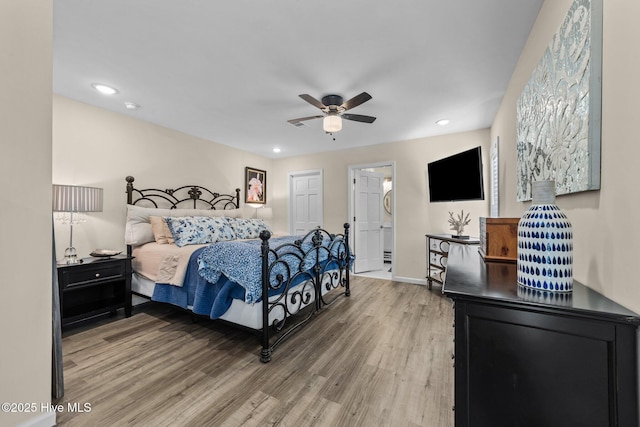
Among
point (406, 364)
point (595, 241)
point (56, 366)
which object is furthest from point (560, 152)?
point (56, 366)

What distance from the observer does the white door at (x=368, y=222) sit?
16.5 feet

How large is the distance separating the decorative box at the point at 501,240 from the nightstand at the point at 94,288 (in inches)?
135

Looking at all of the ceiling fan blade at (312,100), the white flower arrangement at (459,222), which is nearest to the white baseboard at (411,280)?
the white flower arrangement at (459,222)

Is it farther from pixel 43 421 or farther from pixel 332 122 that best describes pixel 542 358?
pixel 332 122

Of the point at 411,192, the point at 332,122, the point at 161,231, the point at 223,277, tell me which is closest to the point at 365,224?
the point at 411,192

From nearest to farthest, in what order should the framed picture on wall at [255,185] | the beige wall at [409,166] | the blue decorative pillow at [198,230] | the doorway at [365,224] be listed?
the beige wall at [409,166]
the blue decorative pillow at [198,230]
the doorway at [365,224]
the framed picture on wall at [255,185]

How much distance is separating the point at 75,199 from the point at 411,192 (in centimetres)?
440

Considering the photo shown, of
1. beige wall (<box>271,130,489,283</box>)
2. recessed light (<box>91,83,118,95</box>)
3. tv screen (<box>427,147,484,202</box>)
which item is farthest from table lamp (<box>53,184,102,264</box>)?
tv screen (<box>427,147,484,202</box>)

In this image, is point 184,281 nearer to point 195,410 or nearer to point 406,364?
point 195,410

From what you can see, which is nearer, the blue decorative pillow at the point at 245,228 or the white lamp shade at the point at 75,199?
the white lamp shade at the point at 75,199

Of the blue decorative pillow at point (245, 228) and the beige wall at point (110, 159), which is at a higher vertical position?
the beige wall at point (110, 159)

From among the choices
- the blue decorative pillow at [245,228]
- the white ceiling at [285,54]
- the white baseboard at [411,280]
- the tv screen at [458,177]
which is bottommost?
the white baseboard at [411,280]

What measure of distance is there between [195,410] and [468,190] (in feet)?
10.9

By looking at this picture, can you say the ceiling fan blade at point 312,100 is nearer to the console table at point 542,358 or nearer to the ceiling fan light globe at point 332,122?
the ceiling fan light globe at point 332,122
